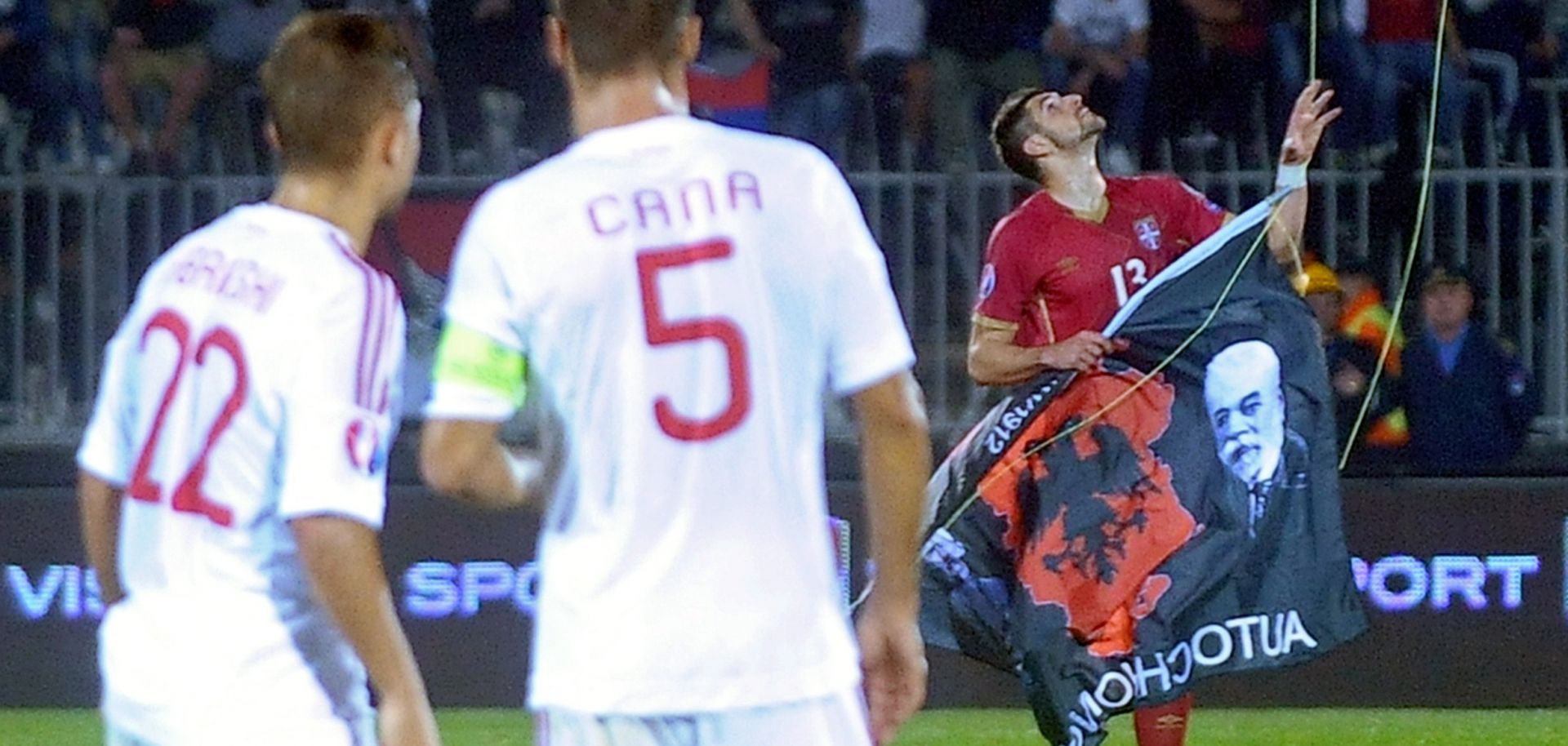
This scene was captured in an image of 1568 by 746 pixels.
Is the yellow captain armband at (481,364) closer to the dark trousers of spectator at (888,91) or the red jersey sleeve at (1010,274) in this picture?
the red jersey sleeve at (1010,274)

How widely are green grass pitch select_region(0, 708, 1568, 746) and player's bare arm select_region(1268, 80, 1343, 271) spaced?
1.99 meters

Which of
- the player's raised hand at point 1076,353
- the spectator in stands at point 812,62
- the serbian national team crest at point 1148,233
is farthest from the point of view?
the spectator in stands at point 812,62

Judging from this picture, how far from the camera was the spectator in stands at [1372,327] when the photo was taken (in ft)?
34.4

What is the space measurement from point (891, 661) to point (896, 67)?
8.85 m

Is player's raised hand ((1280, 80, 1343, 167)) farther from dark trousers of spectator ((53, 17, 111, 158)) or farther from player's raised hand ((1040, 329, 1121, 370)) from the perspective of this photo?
dark trousers of spectator ((53, 17, 111, 158))

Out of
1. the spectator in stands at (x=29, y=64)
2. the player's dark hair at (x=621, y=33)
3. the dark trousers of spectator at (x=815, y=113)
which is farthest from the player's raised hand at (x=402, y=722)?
the spectator in stands at (x=29, y=64)

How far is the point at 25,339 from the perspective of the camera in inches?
428

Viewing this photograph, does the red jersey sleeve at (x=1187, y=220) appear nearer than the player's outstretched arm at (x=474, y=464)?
No

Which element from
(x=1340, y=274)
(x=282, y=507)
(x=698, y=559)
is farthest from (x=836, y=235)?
(x=1340, y=274)

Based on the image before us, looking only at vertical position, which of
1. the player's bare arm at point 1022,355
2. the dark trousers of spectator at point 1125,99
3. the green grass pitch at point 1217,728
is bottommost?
the green grass pitch at point 1217,728

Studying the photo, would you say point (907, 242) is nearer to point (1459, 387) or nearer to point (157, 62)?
point (1459, 387)

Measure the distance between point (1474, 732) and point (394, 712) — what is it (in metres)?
6.51

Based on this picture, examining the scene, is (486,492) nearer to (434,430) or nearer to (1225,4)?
(434,430)

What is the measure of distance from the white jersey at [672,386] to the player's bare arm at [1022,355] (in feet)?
13.4
